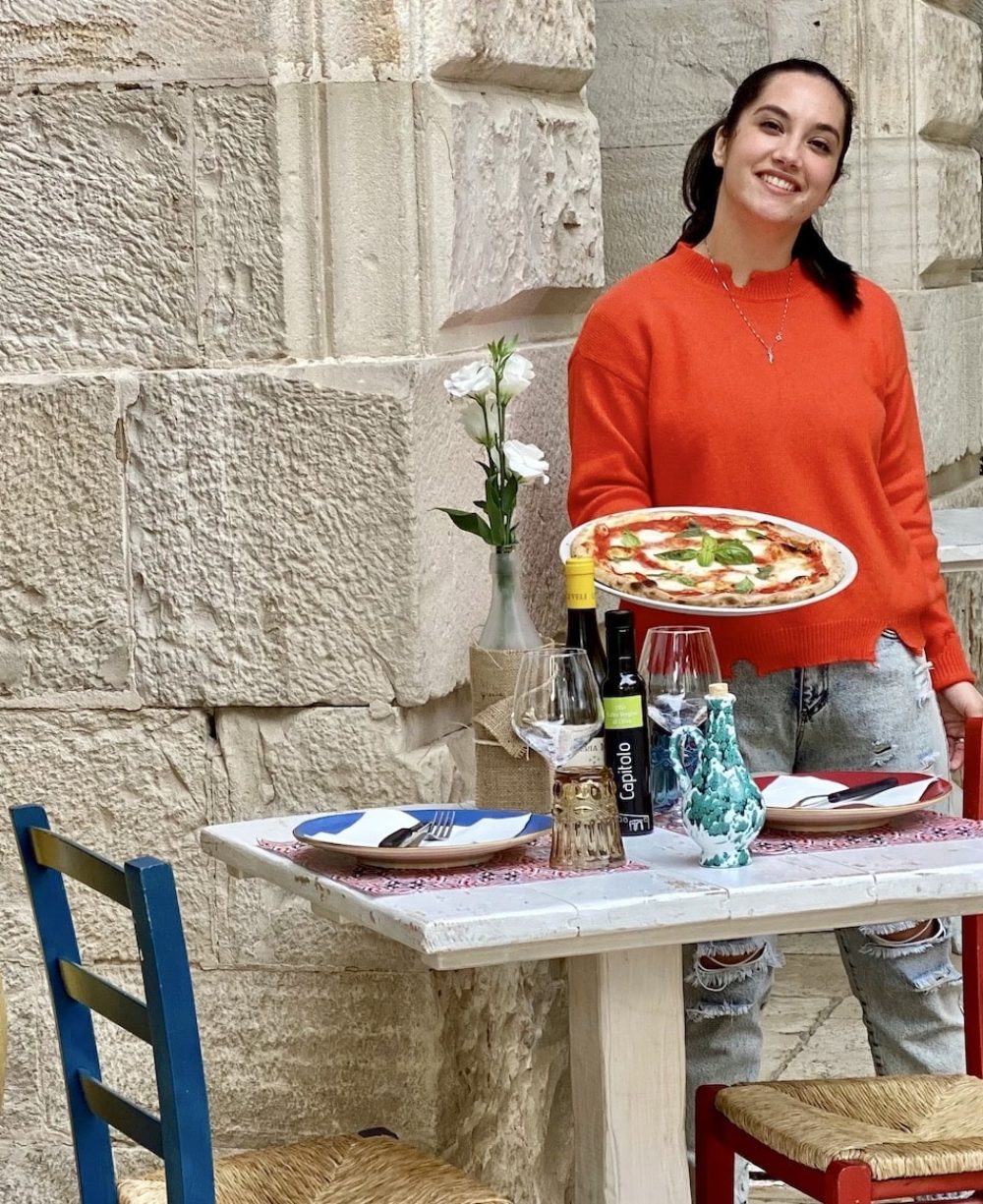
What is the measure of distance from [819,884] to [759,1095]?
0.49 m

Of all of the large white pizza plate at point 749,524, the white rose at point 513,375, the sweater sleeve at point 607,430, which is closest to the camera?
the large white pizza plate at point 749,524

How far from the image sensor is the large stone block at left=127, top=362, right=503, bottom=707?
2734 mm

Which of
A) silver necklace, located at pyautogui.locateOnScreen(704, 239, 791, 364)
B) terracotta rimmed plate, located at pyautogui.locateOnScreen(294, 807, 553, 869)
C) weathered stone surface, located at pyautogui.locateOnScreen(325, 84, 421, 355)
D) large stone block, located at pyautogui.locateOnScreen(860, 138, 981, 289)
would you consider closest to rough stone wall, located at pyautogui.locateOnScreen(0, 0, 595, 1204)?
weathered stone surface, located at pyautogui.locateOnScreen(325, 84, 421, 355)

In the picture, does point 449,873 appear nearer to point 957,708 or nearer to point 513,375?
point 513,375

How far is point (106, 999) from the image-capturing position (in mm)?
2066

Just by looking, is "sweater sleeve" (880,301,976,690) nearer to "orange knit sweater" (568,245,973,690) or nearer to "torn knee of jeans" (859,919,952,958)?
"orange knit sweater" (568,245,973,690)

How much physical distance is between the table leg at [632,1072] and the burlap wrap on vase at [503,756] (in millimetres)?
331

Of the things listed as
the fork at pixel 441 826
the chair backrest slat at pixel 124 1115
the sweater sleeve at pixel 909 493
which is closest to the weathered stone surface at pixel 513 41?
the sweater sleeve at pixel 909 493

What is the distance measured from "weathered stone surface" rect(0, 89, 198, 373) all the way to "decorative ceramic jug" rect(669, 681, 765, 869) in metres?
1.01

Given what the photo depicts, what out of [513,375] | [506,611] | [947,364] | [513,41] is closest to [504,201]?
[513,41]

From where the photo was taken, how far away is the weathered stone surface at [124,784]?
112 inches

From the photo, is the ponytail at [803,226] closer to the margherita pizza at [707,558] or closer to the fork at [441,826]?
the margherita pizza at [707,558]

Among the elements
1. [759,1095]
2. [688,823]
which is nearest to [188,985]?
[688,823]

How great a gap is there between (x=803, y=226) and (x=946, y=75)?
159cm
